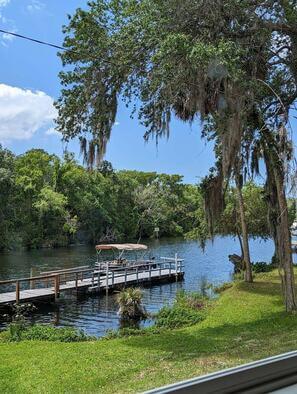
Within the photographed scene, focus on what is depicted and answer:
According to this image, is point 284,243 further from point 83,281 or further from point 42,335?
point 83,281

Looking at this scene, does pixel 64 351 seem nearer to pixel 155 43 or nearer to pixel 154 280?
pixel 155 43

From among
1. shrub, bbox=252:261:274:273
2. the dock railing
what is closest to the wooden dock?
the dock railing

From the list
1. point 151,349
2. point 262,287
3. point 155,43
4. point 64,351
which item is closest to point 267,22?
point 155,43

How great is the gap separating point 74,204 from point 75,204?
0.13m

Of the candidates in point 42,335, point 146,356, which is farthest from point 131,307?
point 146,356

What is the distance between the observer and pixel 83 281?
24.3 metres

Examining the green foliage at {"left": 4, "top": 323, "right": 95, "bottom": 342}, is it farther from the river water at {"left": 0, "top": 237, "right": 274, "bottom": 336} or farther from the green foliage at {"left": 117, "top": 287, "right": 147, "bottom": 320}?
the green foliage at {"left": 117, "top": 287, "right": 147, "bottom": 320}

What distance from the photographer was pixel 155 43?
925 centimetres

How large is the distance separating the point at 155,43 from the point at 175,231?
212ft

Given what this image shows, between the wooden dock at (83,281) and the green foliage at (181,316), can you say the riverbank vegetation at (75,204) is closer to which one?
the wooden dock at (83,281)

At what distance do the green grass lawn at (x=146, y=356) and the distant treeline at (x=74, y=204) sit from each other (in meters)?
40.4

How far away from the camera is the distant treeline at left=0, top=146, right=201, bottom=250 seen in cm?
5506

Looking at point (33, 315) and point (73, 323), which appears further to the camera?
point (33, 315)

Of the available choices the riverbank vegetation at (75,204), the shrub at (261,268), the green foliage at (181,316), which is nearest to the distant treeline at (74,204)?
the riverbank vegetation at (75,204)
